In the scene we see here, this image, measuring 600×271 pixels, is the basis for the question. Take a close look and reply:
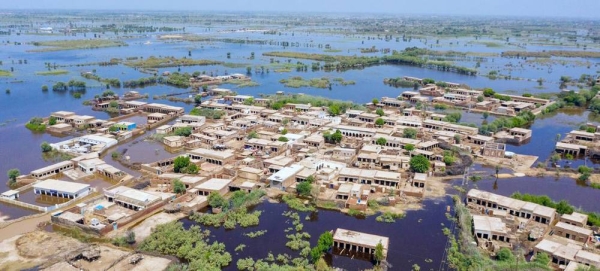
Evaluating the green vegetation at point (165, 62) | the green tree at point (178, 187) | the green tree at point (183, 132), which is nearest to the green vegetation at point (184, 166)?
the green tree at point (178, 187)

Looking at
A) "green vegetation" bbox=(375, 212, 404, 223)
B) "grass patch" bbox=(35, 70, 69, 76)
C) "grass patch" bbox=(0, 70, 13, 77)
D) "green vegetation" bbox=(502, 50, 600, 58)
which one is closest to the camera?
"green vegetation" bbox=(375, 212, 404, 223)

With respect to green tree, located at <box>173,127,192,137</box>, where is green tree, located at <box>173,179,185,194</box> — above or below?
below

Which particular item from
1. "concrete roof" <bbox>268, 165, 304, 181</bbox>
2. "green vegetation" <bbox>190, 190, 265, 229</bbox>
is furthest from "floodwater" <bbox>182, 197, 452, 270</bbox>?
"concrete roof" <bbox>268, 165, 304, 181</bbox>

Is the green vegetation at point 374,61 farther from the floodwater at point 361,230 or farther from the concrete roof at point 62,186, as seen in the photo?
the concrete roof at point 62,186

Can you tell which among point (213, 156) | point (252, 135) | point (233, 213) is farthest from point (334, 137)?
point (233, 213)

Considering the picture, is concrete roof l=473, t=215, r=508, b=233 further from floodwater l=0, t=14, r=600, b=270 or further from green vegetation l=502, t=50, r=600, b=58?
green vegetation l=502, t=50, r=600, b=58

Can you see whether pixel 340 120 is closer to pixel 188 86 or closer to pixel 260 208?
pixel 260 208
